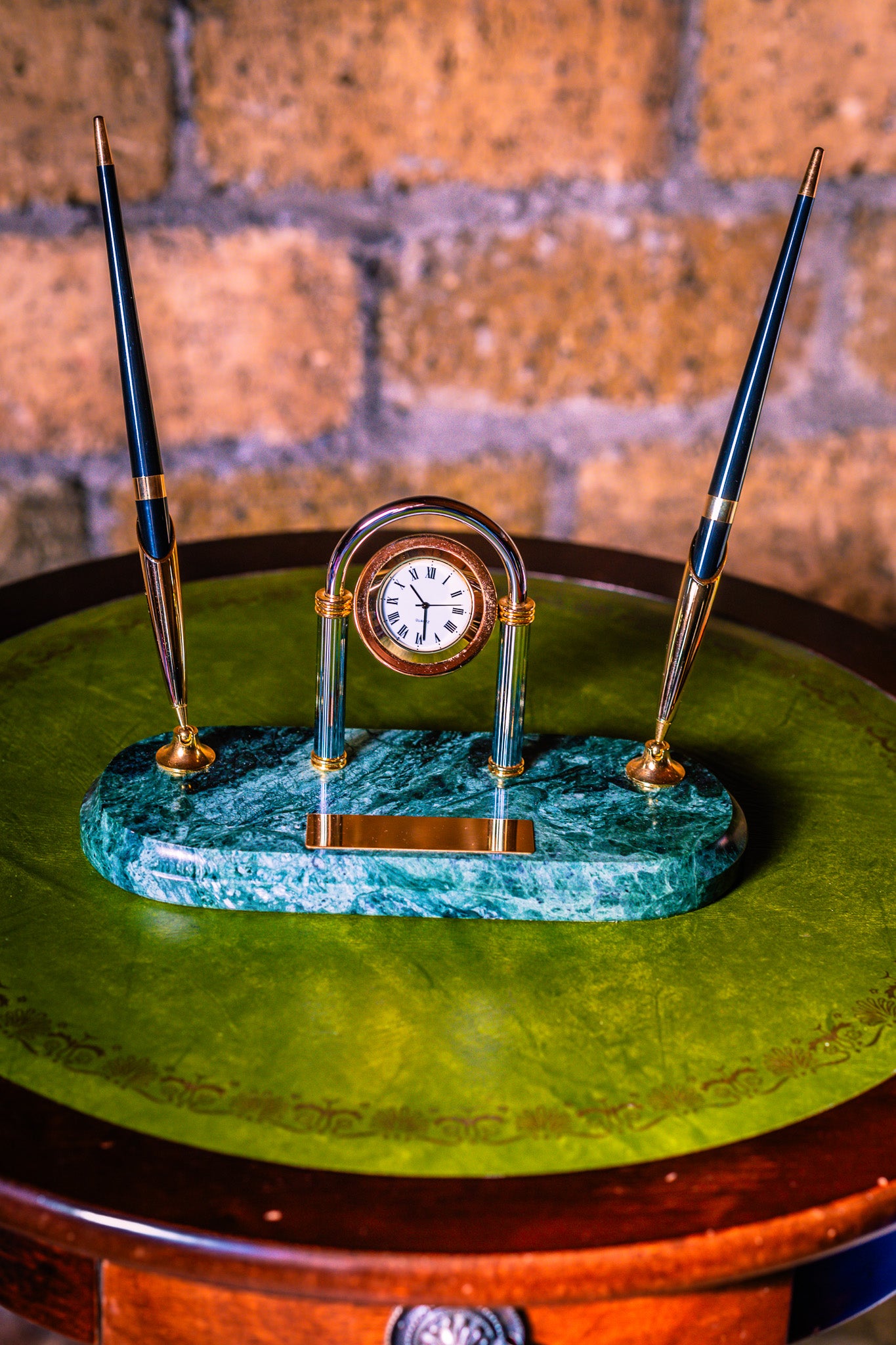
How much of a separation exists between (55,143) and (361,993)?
1506 mm

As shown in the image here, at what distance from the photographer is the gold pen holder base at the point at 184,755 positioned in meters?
0.99

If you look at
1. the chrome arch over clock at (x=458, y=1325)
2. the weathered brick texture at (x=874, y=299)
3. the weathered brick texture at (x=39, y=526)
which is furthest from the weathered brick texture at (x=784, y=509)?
the chrome arch over clock at (x=458, y=1325)

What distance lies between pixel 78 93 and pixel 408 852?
1.44 m

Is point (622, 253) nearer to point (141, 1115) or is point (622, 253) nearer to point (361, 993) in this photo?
point (361, 993)

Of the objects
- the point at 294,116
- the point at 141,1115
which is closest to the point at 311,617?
the point at 141,1115

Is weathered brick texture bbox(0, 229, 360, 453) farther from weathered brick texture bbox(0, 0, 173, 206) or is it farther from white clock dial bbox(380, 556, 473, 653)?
white clock dial bbox(380, 556, 473, 653)

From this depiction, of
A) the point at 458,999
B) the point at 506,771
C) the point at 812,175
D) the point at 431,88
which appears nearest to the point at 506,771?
the point at 506,771

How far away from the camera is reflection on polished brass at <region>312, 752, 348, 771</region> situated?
100 cm

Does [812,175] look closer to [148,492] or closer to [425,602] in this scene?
[425,602]

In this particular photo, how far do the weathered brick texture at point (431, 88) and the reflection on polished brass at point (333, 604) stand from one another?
1.20 m

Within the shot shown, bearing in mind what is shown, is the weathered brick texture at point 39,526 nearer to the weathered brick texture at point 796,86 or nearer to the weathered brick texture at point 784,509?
the weathered brick texture at point 784,509

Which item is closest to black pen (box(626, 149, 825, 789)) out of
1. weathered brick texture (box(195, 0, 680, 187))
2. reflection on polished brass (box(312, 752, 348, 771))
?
reflection on polished brass (box(312, 752, 348, 771))

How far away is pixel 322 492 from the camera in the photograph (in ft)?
6.99

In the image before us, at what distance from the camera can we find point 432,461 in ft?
6.97
